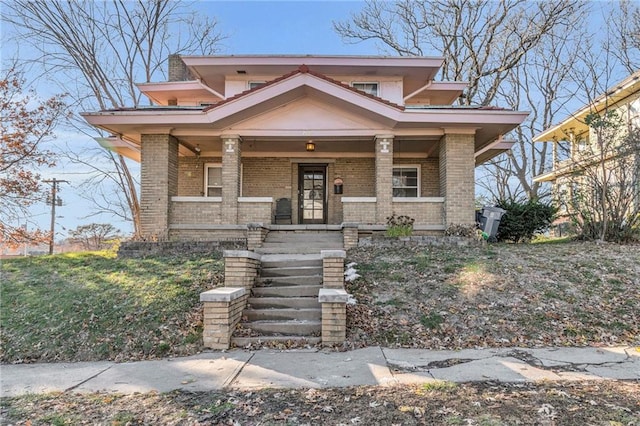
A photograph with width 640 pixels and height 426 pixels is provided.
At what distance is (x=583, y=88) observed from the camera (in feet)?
42.2

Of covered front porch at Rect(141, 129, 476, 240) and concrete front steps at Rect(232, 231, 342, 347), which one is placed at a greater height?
covered front porch at Rect(141, 129, 476, 240)

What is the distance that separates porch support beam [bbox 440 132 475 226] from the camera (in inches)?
454

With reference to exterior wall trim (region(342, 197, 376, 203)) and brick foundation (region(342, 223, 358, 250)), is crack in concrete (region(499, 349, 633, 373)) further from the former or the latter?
exterior wall trim (region(342, 197, 376, 203))

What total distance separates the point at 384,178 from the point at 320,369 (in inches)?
295

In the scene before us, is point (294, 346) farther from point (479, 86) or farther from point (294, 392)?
point (479, 86)

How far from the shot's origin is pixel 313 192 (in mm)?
14523

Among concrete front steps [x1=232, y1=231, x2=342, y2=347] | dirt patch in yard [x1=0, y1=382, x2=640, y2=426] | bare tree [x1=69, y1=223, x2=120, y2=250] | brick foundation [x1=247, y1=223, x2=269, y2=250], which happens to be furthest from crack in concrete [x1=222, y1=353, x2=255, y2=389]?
bare tree [x1=69, y1=223, x2=120, y2=250]

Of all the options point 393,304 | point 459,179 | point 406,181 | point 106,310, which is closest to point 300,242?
point 393,304

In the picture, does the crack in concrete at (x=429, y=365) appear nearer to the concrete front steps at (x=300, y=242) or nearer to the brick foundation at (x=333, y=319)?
the brick foundation at (x=333, y=319)

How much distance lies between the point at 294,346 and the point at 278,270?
2265 millimetres

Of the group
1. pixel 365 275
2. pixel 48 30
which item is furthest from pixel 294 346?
pixel 48 30

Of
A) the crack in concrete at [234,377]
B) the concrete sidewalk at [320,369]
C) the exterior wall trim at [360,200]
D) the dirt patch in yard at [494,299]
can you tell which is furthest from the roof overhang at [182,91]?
the crack in concrete at [234,377]

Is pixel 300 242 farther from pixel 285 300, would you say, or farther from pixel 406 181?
pixel 406 181

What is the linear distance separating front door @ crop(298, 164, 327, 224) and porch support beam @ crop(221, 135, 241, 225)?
3208 mm
